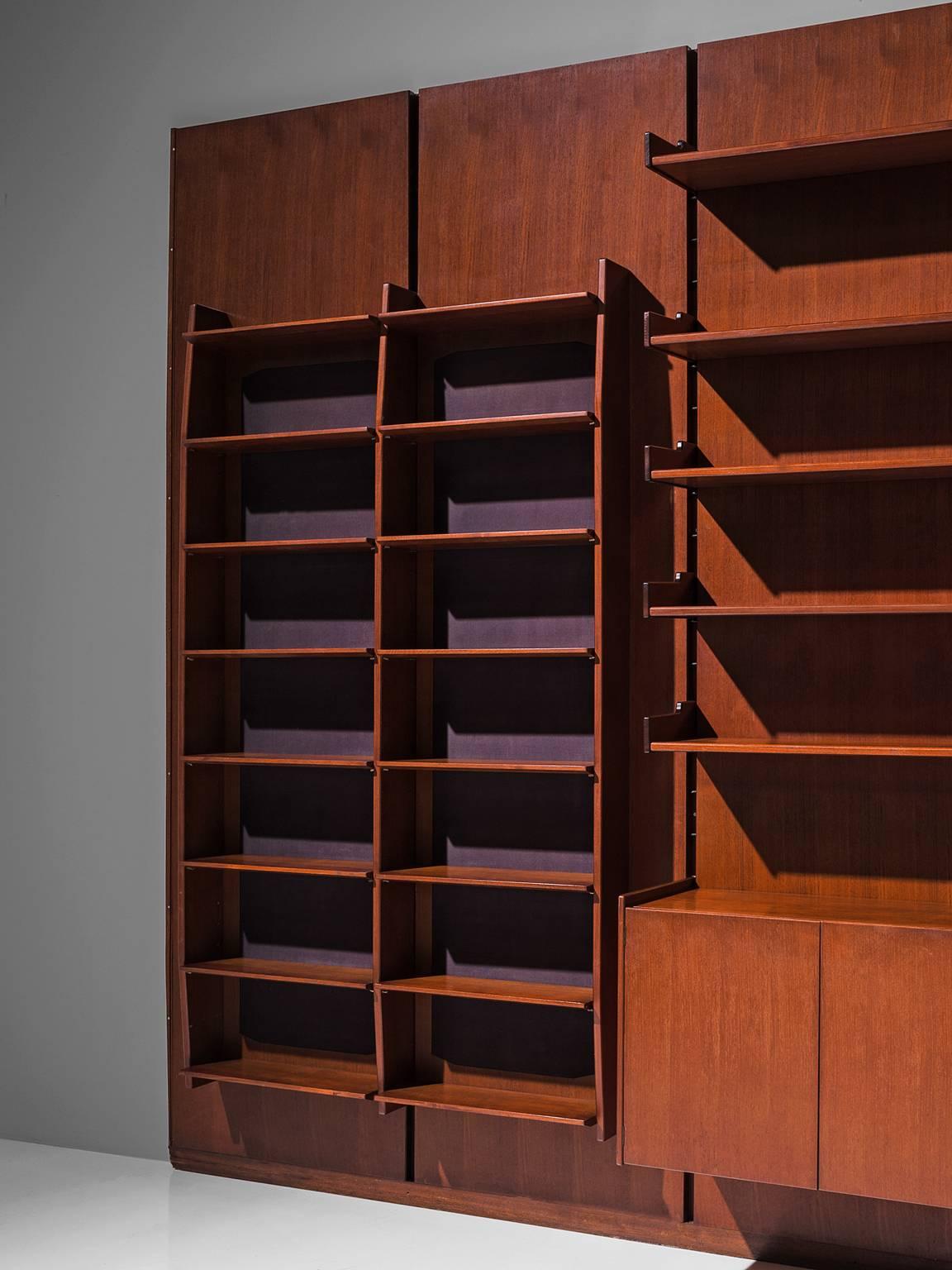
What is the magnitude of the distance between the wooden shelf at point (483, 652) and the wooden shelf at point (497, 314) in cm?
94

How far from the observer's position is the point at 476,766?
3.72m

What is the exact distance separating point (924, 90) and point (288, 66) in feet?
6.64

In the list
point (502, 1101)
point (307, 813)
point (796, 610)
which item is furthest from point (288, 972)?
point (796, 610)

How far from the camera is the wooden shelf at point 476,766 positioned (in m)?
3.64

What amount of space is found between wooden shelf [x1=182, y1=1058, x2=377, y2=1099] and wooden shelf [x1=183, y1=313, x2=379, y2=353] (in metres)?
2.20

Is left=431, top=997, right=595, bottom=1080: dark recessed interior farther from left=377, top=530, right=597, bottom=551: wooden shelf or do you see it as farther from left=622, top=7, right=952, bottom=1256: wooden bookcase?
left=377, top=530, right=597, bottom=551: wooden shelf

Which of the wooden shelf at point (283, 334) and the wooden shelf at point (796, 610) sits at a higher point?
the wooden shelf at point (283, 334)

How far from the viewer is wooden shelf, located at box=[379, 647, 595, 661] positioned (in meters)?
3.57

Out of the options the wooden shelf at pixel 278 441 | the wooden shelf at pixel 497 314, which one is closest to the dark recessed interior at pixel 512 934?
the wooden shelf at pixel 278 441

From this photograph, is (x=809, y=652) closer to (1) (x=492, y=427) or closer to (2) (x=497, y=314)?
(1) (x=492, y=427)

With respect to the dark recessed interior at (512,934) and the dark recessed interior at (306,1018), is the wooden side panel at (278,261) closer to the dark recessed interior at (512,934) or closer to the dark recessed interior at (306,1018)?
the dark recessed interior at (306,1018)

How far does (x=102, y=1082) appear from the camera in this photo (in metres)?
4.51

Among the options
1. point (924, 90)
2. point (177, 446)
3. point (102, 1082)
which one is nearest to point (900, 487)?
point (924, 90)

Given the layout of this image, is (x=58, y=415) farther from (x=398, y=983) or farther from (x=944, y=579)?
(x=944, y=579)
